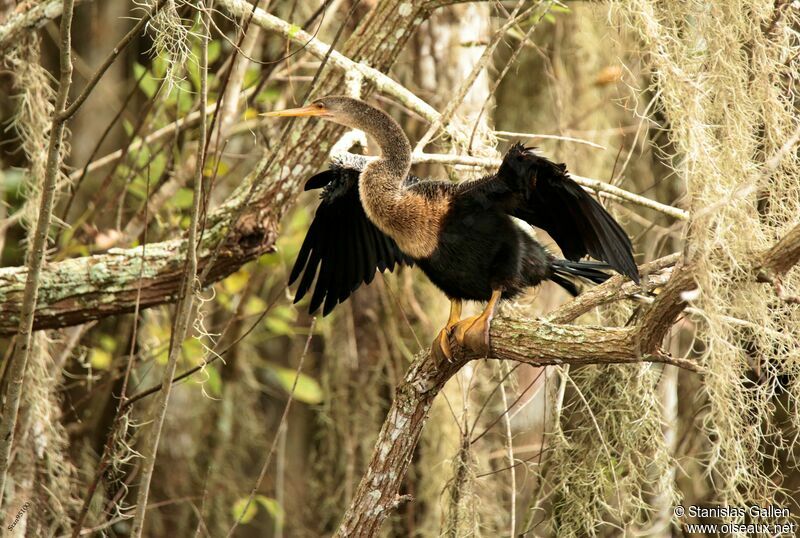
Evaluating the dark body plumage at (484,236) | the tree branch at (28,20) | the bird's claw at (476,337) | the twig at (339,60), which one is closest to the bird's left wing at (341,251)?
the dark body plumage at (484,236)

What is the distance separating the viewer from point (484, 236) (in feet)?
8.82

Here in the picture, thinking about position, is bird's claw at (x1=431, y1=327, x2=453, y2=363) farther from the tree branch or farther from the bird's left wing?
the tree branch

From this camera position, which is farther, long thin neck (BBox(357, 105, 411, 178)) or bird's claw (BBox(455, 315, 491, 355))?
long thin neck (BBox(357, 105, 411, 178))

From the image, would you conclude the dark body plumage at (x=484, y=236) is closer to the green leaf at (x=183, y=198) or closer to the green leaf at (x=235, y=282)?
the green leaf at (x=183, y=198)

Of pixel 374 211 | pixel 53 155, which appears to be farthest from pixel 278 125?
pixel 53 155

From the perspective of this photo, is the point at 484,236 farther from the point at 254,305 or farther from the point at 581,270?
the point at 254,305

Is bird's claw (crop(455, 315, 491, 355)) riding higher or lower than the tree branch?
lower

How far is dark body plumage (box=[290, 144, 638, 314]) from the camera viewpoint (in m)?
2.46

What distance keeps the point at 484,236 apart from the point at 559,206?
10.1 inches

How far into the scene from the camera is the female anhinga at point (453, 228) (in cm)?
247

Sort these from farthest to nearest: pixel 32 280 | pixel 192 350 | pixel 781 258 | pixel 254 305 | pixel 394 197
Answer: pixel 254 305, pixel 192 350, pixel 394 197, pixel 32 280, pixel 781 258

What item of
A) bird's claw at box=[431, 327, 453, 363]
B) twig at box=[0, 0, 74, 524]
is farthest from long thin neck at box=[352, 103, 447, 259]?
twig at box=[0, 0, 74, 524]

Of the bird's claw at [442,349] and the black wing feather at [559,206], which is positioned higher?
the black wing feather at [559,206]

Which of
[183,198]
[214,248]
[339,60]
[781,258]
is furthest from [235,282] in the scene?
[781,258]
